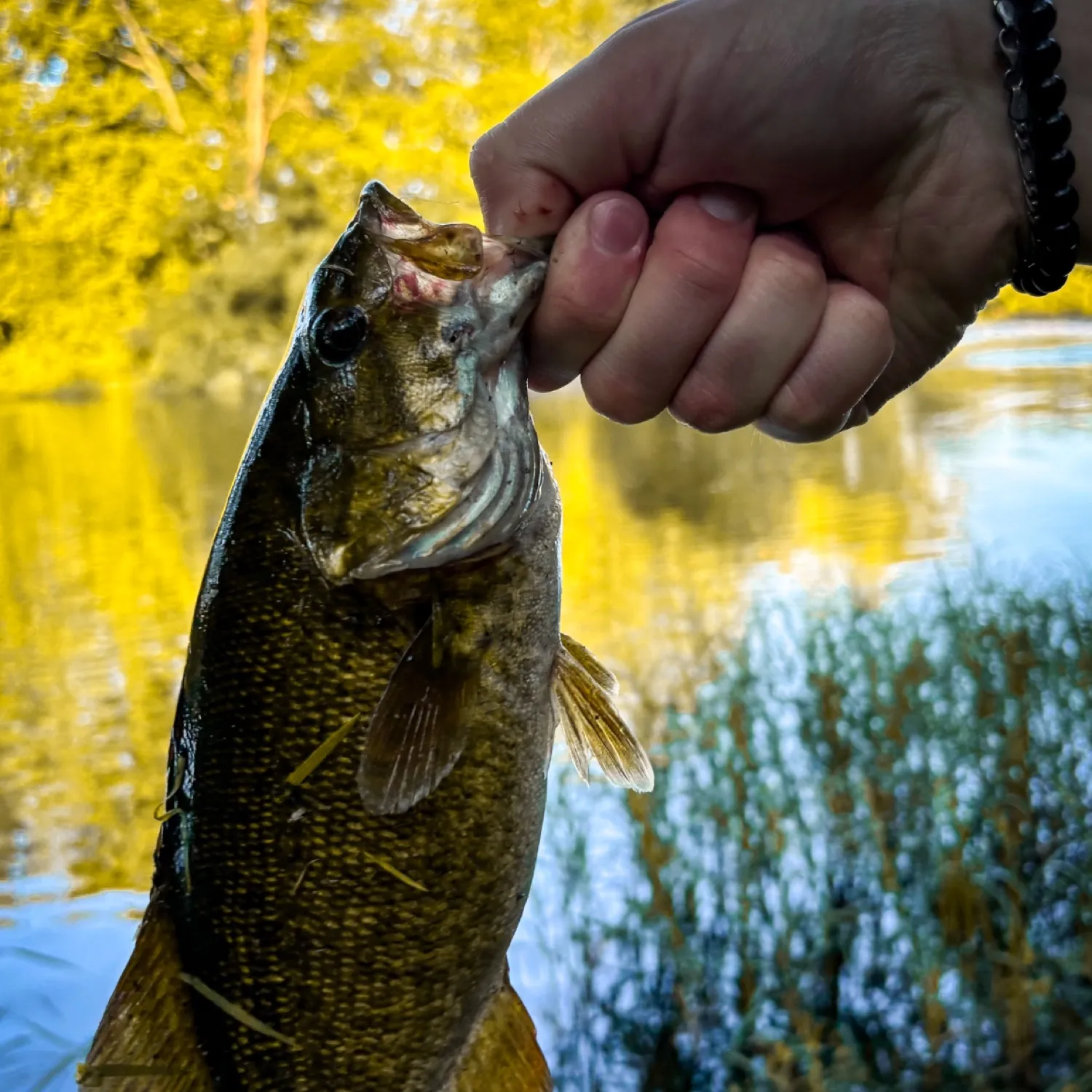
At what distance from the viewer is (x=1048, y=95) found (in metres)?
1.62

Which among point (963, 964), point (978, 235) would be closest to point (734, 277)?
point (978, 235)

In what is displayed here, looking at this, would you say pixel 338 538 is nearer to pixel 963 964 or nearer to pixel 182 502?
pixel 963 964

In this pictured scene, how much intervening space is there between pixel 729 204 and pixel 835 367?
287 millimetres

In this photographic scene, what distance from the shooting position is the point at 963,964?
3.32m

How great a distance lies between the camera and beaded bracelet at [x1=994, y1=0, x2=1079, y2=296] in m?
1.61

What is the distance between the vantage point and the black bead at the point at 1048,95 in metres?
1.61

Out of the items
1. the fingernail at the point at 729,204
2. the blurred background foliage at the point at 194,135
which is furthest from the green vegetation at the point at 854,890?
the blurred background foliage at the point at 194,135

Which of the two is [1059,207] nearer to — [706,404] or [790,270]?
[790,270]

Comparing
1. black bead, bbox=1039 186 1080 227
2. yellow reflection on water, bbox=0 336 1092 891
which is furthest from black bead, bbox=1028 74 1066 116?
yellow reflection on water, bbox=0 336 1092 891

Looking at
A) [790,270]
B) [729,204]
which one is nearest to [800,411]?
[790,270]

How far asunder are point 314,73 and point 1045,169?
27.7 metres

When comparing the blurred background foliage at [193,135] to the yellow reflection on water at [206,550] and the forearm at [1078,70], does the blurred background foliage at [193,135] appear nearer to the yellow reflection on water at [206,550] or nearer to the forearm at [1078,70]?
the yellow reflection on water at [206,550]

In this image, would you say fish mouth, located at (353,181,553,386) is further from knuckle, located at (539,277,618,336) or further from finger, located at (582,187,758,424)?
finger, located at (582,187,758,424)

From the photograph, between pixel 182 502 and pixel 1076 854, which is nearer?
pixel 1076 854
